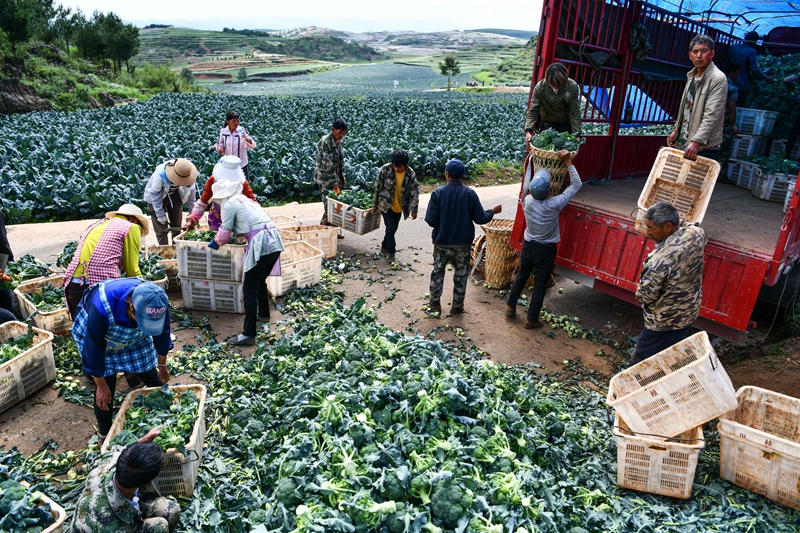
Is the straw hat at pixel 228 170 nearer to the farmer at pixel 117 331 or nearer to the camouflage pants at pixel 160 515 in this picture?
the farmer at pixel 117 331

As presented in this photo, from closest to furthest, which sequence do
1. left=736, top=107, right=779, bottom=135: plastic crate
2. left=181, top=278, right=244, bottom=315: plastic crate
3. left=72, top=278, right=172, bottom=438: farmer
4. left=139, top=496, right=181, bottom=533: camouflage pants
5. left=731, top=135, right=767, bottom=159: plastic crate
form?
left=139, top=496, right=181, bottom=533: camouflage pants → left=72, top=278, right=172, bottom=438: farmer → left=181, top=278, right=244, bottom=315: plastic crate → left=736, top=107, right=779, bottom=135: plastic crate → left=731, top=135, right=767, bottom=159: plastic crate

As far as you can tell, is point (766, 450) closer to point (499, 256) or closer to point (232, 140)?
point (499, 256)

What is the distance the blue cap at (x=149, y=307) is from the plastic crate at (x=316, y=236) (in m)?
4.17

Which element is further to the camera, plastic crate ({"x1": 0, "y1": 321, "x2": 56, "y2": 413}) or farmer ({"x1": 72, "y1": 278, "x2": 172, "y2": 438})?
plastic crate ({"x1": 0, "y1": 321, "x2": 56, "y2": 413})

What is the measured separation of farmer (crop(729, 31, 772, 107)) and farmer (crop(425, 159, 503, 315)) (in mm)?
6397

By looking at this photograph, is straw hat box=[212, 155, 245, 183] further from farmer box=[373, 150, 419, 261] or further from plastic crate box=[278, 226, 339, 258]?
farmer box=[373, 150, 419, 261]

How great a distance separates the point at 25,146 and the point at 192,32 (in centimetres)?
12729

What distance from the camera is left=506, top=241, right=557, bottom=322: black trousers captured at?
21.7 feet

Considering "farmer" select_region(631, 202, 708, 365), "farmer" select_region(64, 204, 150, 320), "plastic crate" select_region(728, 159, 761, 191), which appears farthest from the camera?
"plastic crate" select_region(728, 159, 761, 191)

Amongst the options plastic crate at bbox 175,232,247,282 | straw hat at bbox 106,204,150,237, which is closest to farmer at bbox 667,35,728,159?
plastic crate at bbox 175,232,247,282

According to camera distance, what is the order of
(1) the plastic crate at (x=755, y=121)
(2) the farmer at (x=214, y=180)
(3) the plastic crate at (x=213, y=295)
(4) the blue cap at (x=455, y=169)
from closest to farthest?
(2) the farmer at (x=214, y=180)
(4) the blue cap at (x=455, y=169)
(3) the plastic crate at (x=213, y=295)
(1) the plastic crate at (x=755, y=121)

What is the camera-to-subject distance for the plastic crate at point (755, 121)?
9.08 metres

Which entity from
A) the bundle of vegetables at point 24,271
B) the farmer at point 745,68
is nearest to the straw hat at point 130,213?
the bundle of vegetables at point 24,271

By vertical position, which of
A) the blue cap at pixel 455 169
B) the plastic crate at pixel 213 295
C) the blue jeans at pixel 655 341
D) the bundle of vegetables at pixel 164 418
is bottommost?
the plastic crate at pixel 213 295
